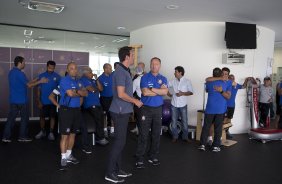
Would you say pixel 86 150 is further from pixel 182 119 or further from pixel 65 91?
pixel 182 119

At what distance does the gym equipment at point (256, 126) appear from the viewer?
5.49 m

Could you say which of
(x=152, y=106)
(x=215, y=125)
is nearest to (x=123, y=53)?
(x=152, y=106)

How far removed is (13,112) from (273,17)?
18.8ft

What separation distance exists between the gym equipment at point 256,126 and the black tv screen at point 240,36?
95 cm

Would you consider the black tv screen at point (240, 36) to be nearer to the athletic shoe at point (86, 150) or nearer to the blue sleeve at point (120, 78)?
the blue sleeve at point (120, 78)

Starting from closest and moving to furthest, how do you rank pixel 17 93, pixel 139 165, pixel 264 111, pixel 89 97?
1. pixel 139 165
2. pixel 89 97
3. pixel 17 93
4. pixel 264 111

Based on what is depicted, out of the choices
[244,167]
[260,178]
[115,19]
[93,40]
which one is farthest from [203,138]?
[93,40]

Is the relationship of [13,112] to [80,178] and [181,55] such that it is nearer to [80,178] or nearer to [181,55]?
[80,178]

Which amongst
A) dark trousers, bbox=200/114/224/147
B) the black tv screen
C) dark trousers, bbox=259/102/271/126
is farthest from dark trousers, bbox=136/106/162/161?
dark trousers, bbox=259/102/271/126

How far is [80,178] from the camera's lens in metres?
3.30

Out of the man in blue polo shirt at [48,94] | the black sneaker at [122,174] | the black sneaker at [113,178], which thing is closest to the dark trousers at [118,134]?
the black sneaker at [113,178]

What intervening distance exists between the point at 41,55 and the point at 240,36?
544 cm

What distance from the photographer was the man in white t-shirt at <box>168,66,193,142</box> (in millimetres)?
5203

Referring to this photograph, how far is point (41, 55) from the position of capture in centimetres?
742
